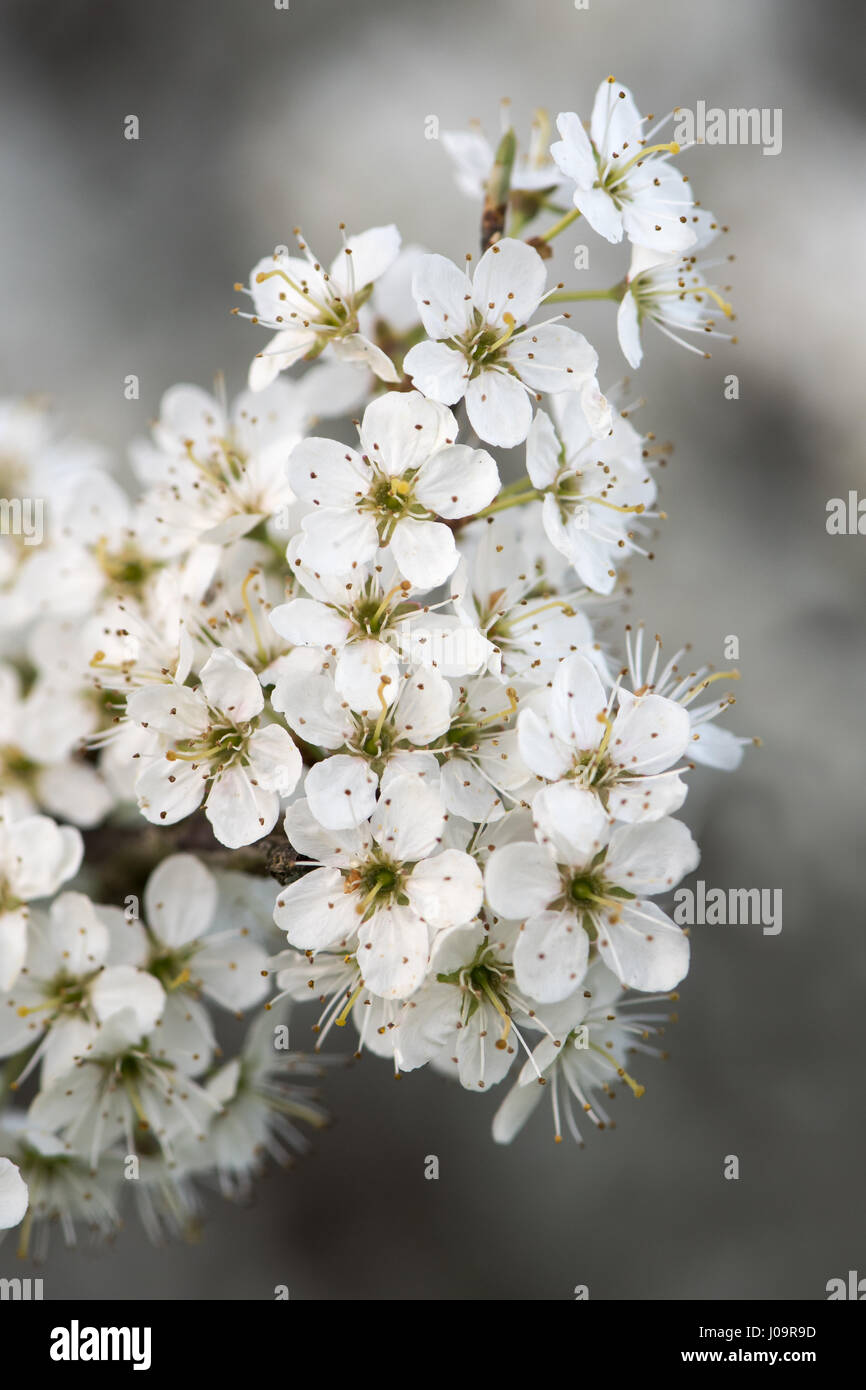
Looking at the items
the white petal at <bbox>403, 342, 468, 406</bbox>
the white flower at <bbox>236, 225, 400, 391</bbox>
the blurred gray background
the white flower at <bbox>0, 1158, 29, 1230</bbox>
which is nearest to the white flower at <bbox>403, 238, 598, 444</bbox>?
the white petal at <bbox>403, 342, 468, 406</bbox>

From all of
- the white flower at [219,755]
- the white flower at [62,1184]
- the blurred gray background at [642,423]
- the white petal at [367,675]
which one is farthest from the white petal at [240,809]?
the blurred gray background at [642,423]

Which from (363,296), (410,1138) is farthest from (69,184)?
(410,1138)

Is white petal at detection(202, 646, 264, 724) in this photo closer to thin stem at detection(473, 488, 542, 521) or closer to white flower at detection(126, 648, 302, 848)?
white flower at detection(126, 648, 302, 848)

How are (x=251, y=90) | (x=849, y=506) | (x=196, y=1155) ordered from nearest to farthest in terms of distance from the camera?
(x=196, y=1155) → (x=849, y=506) → (x=251, y=90)

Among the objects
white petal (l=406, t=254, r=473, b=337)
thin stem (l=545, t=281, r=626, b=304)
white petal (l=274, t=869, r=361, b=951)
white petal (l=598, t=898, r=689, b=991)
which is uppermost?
thin stem (l=545, t=281, r=626, b=304)

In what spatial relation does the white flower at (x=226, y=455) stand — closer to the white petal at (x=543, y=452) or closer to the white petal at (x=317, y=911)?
the white petal at (x=543, y=452)

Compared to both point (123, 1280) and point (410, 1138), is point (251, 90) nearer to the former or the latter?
point (410, 1138)

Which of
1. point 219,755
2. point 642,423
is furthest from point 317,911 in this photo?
point 642,423
